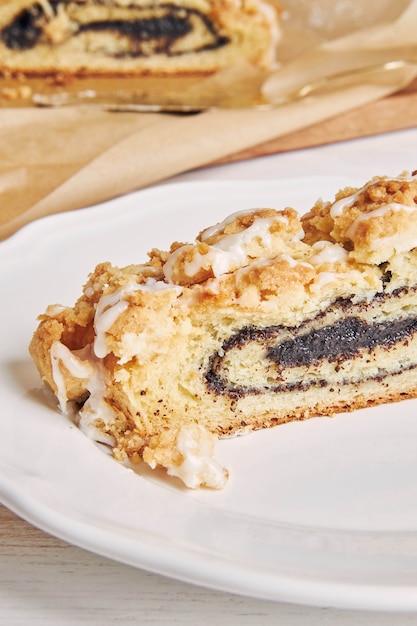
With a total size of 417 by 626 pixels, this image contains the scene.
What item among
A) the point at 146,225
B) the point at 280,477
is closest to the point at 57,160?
the point at 146,225

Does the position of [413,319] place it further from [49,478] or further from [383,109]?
[383,109]

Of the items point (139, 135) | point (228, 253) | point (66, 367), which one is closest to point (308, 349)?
point (228, 253)

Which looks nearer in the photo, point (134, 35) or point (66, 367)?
point (66, 367)

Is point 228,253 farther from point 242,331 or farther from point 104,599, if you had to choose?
point 104,599

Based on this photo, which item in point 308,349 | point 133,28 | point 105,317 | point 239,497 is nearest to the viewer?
point 239,497

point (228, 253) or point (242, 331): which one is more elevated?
point (228, 253)

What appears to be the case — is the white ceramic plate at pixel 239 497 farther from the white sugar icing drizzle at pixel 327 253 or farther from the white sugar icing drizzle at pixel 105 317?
the white sugar icing drizzle at pixel 327 253
